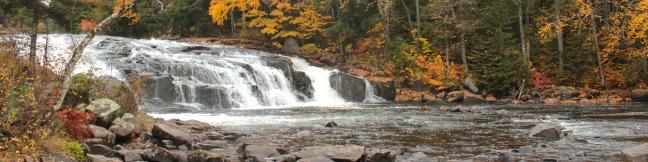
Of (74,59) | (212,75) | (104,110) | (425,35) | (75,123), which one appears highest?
(425,35)

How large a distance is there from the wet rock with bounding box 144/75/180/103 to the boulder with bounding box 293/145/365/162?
16.8 m

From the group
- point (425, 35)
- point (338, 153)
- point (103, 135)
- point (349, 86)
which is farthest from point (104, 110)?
point (425, 35)

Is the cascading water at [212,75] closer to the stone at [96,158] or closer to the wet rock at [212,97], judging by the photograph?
the wet rock at [212,97]

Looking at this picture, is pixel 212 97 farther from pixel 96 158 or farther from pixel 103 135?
pixel 96 158

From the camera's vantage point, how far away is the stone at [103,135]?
1141cm

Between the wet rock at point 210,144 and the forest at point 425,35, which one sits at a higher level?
the forest at point 425,35

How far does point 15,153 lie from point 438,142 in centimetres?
928

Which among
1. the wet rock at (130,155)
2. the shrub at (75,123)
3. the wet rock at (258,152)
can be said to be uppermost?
the shrub at (75,123)

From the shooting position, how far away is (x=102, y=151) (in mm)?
10523

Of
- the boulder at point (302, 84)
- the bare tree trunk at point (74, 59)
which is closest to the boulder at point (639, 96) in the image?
the boulder at point (302, 84)

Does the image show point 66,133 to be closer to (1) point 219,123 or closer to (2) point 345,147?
(2) point 345,147

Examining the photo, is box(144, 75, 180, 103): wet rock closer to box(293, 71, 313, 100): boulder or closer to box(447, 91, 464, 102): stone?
box(293, 71, 313, 100): boulder

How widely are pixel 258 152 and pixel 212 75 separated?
61.3 ft

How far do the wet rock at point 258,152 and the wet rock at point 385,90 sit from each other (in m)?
22.5
